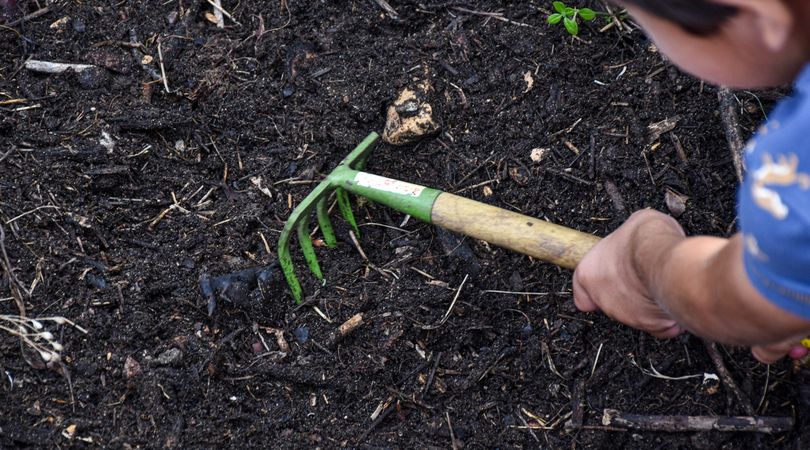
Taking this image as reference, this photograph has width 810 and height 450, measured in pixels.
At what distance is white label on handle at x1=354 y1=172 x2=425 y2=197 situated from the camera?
7.81 feet

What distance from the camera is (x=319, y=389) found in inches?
94.5

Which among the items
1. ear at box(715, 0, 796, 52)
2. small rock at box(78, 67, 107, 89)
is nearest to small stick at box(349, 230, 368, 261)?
small rock at box(78, 67, 107, 89)

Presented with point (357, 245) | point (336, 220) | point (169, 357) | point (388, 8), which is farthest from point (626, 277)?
point (388, 8)

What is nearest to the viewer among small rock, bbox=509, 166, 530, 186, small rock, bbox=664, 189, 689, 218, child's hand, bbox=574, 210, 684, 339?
child's hand, bbox=574, 210, 684, 339

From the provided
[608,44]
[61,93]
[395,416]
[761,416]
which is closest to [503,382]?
[395,416]

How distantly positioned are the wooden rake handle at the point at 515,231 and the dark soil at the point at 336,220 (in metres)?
0.30

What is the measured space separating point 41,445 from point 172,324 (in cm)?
50

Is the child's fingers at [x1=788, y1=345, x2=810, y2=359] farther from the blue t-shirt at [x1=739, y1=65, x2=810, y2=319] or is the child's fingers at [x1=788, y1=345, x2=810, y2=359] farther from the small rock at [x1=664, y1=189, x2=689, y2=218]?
the blue t-shirt at [x1=739, y1=65, x2=810, y2=319]

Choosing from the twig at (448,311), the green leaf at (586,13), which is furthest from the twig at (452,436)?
the green leaf at (586,13)

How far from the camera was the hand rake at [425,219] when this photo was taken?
2059mm

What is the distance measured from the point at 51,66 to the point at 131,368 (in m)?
1.28

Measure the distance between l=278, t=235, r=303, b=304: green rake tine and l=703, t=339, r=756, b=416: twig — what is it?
127 cm

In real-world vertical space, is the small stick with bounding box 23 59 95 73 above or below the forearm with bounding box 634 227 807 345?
below

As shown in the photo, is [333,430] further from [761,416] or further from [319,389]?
[761,416]
